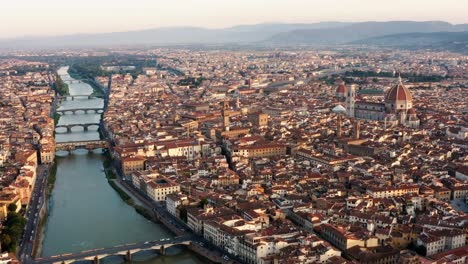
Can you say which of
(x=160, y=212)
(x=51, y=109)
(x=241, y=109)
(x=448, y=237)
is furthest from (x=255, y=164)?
(x=51, y=109)

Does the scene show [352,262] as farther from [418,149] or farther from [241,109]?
[241,109]

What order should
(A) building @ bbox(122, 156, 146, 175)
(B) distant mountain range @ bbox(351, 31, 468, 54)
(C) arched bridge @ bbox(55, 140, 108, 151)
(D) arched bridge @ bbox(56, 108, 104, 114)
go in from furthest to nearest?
1. (B) distant mountain range @ bbox(351, 31, 468, 54)
2. (D) arched bridge @ bbox(56, 108, 104, 114)
3. (C) arched bridge @ bbox(55, 140, 108, 151)
4. (A) building @ bbox(122, 156, 146, 175)

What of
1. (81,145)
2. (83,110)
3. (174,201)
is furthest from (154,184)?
(83,110)

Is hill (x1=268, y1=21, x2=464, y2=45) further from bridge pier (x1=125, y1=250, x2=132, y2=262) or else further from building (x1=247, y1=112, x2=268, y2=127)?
bridge pier (x1=125, y1=250, x2=132, y2=262)

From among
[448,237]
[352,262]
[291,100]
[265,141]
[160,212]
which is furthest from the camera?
[291,100]

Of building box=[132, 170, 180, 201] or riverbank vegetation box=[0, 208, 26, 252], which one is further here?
building box=[132, 170, 180, 201]

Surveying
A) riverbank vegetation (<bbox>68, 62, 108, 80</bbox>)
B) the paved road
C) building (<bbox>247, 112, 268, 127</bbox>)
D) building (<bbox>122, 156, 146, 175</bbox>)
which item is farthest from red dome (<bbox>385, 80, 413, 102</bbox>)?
riverbank vegetation (<bbox>68, 62, 108, 80</bbox>)
